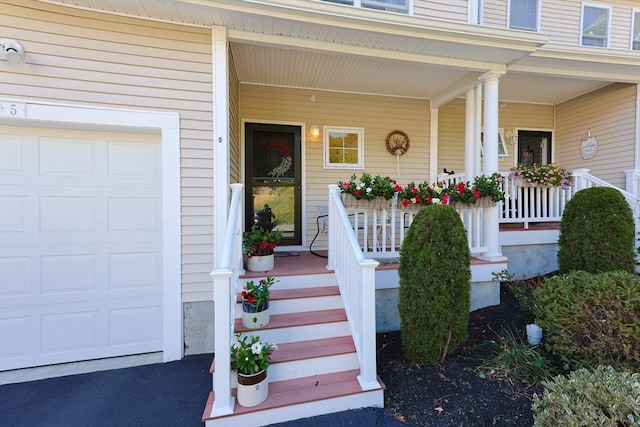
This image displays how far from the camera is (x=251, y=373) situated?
200 centimetres

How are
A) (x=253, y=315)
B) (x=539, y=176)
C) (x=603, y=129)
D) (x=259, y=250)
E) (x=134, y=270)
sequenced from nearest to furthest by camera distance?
(x=253, y=315), (x=134, y=270), (x=259, y=250), (x=539, y=176), (x=603, y=129)

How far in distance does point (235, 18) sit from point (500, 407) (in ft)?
13.1

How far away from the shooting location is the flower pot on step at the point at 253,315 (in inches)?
95.0

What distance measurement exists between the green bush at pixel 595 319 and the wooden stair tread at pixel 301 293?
178cm

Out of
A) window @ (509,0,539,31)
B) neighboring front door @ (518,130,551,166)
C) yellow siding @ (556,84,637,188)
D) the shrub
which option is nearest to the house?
the shrub

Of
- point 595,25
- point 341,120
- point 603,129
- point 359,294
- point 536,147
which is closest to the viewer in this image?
point 359,294

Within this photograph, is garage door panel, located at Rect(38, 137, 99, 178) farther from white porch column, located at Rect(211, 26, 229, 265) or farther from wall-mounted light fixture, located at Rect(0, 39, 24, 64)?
white porch column, located at Rect(211, 26, 229, 265)

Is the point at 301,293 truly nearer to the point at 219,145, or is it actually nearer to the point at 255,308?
the point at 255,308

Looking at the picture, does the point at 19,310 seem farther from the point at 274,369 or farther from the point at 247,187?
the point at 247,187

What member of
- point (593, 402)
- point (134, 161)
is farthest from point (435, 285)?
point (134, 161)

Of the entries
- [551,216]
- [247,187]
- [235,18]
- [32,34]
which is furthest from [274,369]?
[551,216]

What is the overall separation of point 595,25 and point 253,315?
761 cm

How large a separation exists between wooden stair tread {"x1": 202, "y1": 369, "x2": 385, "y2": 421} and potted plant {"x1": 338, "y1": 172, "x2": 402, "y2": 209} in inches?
66.7

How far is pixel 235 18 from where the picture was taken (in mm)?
2840
